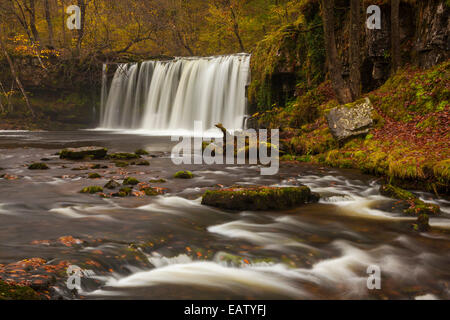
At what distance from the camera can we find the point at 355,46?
11875mm

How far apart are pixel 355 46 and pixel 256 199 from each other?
7.76 metres

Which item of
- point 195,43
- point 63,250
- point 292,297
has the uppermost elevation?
point 195,43

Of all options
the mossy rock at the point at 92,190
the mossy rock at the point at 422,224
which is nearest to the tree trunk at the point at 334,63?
the mossy rock at the point at 422,224

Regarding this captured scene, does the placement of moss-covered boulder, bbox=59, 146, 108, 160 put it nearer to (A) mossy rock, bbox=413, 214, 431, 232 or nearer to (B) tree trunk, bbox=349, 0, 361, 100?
(B) tree trunk, bbox=349, 0, 361, 100

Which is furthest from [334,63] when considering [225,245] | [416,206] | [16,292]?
[16,292]

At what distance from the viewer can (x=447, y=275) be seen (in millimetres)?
4031

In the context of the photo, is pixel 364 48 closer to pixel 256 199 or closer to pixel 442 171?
pixel 442 171

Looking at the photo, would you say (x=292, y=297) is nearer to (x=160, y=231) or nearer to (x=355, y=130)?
(x=160, y=231)

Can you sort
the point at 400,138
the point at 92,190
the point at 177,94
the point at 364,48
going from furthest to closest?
the point at 177,94 < the point at 364,48 < the point at 400,138 < the point at 92,190

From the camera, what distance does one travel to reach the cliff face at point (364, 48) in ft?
36.7

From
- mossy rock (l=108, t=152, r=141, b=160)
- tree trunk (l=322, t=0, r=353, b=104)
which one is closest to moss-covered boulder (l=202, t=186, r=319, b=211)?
tree trunk (l=322, t=0, r=353, b=104)

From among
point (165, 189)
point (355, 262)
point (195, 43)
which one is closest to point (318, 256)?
point (355, 262)

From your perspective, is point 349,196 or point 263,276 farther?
point 349,196
